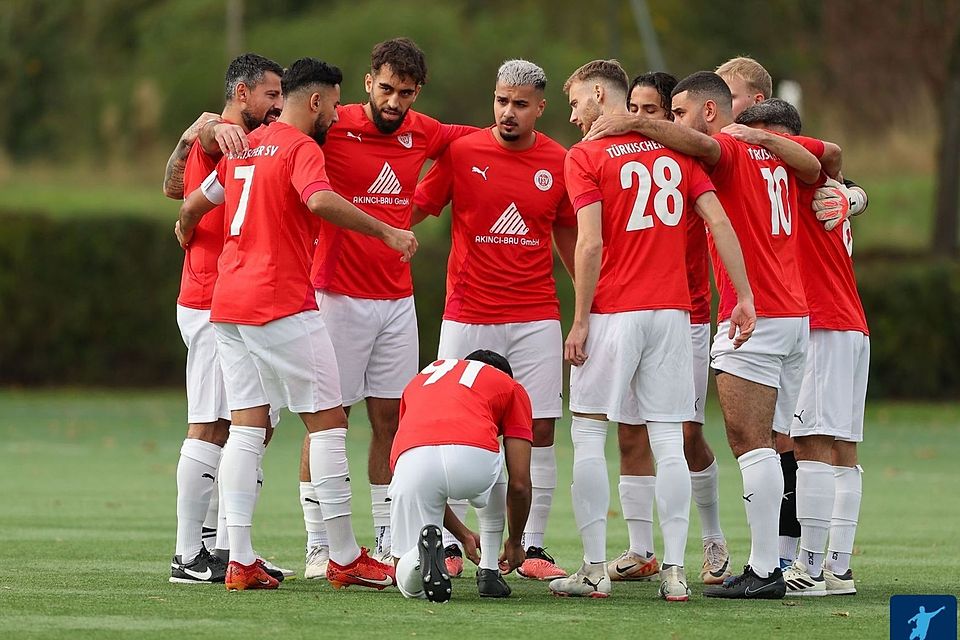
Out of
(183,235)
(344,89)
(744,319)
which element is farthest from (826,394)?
(344,89)

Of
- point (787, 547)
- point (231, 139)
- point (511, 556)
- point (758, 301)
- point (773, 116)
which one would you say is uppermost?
point (773, 116)

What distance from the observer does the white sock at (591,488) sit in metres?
7.55

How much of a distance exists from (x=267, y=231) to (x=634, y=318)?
192 centimetres

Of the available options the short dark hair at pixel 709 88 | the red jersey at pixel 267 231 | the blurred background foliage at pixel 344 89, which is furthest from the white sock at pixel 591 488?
the blurred background foliage at pixel 344 89

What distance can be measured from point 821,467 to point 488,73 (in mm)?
27137

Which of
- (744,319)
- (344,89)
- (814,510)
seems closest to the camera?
(744,319)

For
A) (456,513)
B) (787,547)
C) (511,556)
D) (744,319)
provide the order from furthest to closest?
(456,513) < (511,556) < (787,547) < (744,319)

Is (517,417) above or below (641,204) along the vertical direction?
below

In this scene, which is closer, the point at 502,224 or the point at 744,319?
the point at 744,319

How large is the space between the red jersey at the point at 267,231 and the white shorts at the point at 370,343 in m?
0.80

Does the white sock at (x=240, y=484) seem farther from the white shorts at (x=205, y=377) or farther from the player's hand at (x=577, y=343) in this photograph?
the player's hand at (x=577, y=343)

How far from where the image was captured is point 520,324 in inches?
342

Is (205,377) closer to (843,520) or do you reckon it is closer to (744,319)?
(744,319)

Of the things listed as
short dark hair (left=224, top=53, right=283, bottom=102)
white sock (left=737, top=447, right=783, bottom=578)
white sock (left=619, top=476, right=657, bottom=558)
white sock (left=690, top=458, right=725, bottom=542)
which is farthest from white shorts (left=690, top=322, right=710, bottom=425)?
short dark hair (left=224, top=53, right=283, bottom=102)
